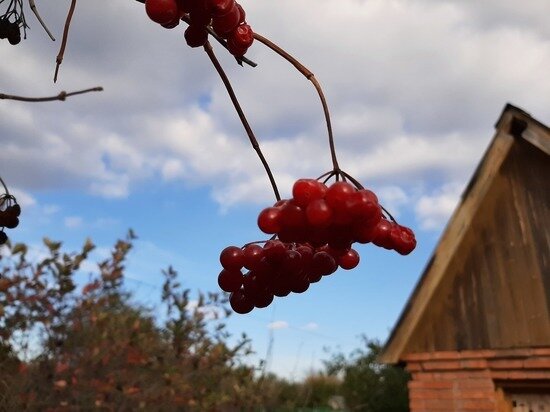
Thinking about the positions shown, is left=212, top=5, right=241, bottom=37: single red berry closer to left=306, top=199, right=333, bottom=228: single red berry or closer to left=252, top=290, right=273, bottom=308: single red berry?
left=306, top=199, right=333, bottom=228: single red berry

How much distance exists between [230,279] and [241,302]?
0.15 ft

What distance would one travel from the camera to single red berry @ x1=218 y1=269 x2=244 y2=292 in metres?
1.06

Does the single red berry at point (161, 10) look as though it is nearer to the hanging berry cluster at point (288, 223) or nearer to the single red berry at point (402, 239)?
the hanging berry cluster at point (288, 223)

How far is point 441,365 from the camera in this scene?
5.98 metres

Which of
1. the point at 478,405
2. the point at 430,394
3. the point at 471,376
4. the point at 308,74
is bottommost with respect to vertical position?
the point at 308,74

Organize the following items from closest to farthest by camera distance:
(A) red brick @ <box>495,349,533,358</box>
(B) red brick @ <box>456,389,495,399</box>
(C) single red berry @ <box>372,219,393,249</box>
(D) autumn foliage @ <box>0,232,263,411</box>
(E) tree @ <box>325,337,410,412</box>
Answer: (C) single red berry @ <box>372,219,393,249</box>
(D) autumn foliage @ <box>0,232,263,411</box>
(A) red brick @ <box>495,349,533,358</box>
(B) red brick @ <box>456,389,495,399</box>
(E) tree @ <box>325,337,410,412</box>

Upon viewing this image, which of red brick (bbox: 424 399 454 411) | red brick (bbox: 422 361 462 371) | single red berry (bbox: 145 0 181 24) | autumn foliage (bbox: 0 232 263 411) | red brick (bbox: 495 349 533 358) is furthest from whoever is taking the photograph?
red brick (bbox: 422 361 462 371)

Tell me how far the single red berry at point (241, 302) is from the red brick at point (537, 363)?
4.95m

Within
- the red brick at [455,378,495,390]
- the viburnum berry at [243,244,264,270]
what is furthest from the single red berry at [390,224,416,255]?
the red brick at [455,378,495,390]

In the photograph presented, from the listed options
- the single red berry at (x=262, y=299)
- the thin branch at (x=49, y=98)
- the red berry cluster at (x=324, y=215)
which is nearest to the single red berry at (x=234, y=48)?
the red berry cluster at (x=324, y=215)

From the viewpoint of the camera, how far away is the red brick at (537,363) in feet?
17.7

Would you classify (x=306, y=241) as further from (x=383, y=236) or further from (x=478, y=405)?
(x=478, y=405)

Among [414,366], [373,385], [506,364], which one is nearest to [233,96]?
[506,364]

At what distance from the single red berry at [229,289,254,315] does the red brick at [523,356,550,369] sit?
16.2 ft
